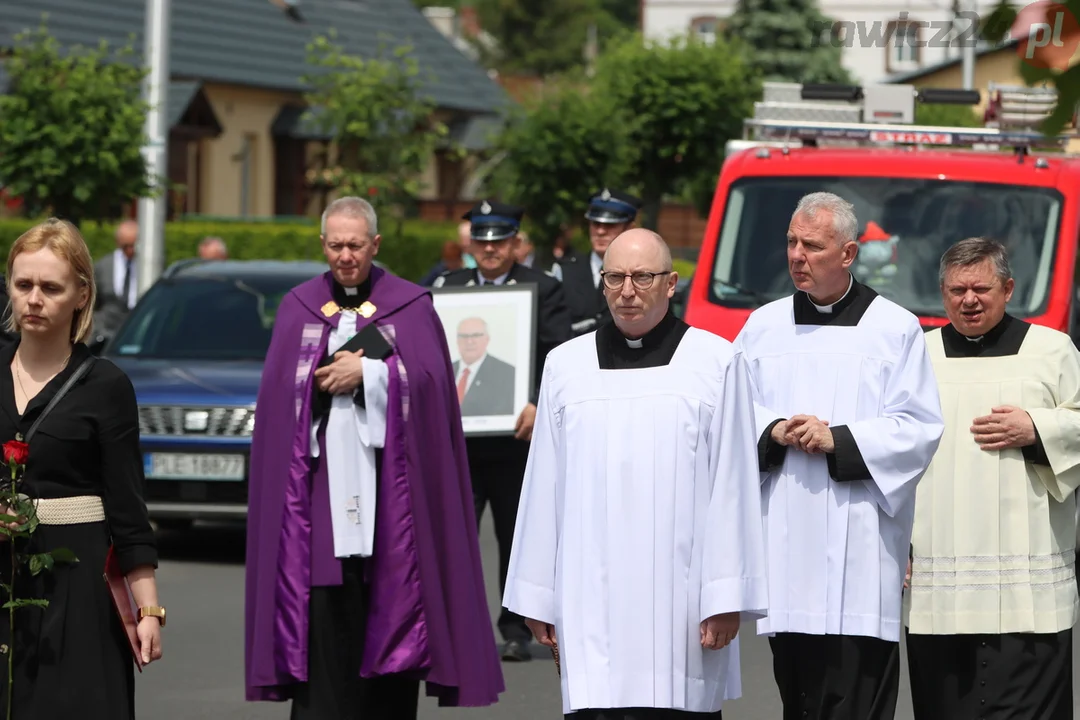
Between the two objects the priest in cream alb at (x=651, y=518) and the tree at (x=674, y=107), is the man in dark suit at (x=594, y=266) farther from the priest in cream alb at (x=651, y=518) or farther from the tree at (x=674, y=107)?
the tree at (x=674, y=107)

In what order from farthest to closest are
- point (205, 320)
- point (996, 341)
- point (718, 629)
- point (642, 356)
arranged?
point (205, 320) → point (996, 341) → point (642, 356) → point (718, 629)

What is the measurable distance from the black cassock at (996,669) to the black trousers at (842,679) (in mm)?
455

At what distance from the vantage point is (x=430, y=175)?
59000 millimetres

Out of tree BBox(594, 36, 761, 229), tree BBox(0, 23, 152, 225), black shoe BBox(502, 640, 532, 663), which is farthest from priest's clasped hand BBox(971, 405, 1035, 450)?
tree BBox(594, 36, 761, 229)

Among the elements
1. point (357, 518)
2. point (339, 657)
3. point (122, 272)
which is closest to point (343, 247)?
point (357, 518)

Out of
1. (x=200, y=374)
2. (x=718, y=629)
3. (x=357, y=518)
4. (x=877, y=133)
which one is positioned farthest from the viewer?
(x=200, y=374)

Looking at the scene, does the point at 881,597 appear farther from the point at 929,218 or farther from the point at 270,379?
the point at 929,218

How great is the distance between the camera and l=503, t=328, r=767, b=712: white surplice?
5109 millimetres

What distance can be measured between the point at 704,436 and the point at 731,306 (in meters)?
5.53

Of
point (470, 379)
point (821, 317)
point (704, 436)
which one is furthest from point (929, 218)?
point (704, 436)

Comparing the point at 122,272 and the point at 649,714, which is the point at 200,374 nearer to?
the point at 649,714

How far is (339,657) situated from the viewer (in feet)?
21.0

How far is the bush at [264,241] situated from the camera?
34094mm

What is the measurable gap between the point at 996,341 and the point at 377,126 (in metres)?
22.1
